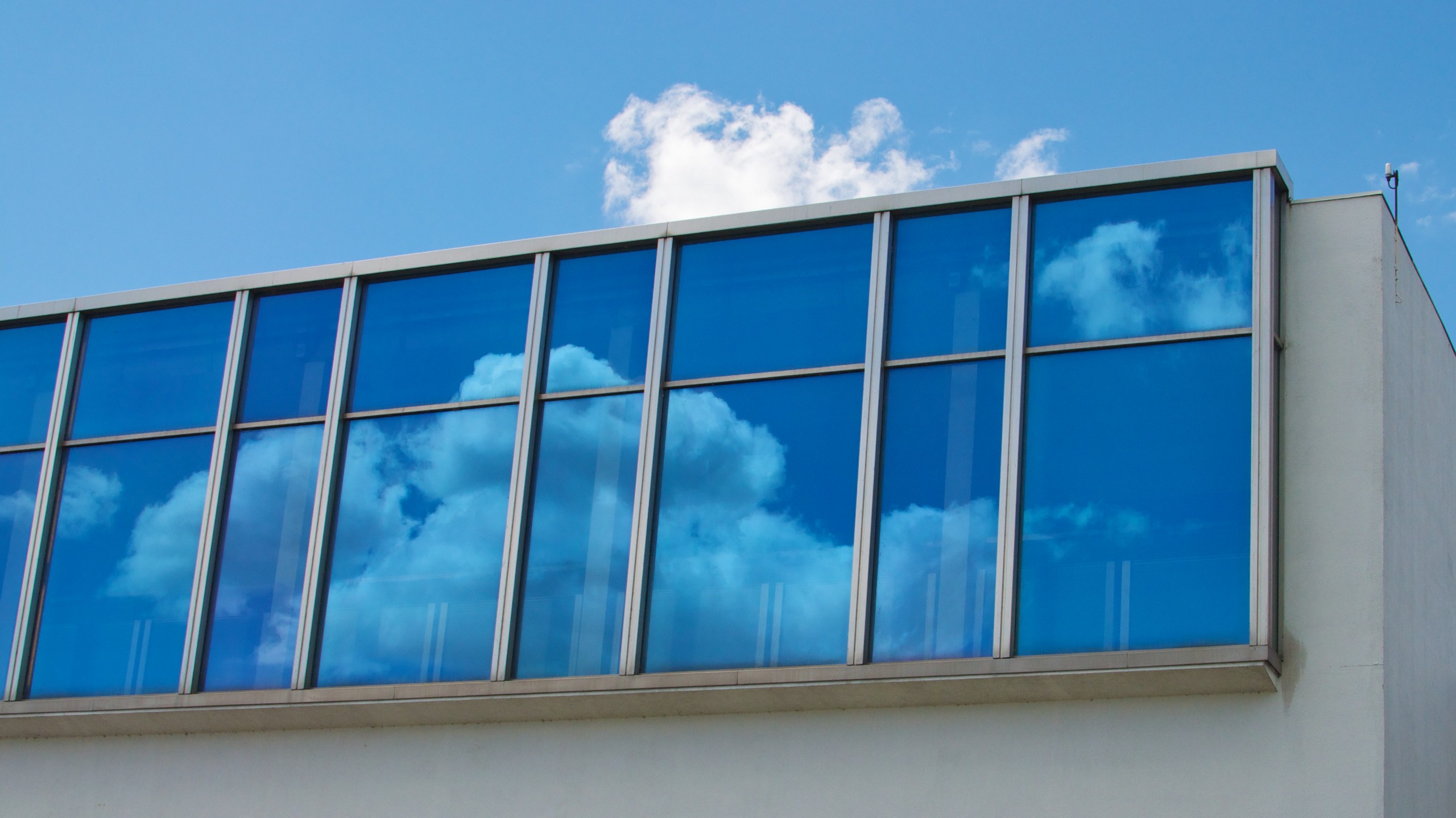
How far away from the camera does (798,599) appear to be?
15102 mm

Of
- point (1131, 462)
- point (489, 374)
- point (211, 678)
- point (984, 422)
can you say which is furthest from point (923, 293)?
point (211, 678)

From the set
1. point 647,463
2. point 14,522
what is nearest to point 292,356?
point 14,522

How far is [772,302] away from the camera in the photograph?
52.9ft

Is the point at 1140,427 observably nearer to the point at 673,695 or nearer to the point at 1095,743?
the point at 1095,743

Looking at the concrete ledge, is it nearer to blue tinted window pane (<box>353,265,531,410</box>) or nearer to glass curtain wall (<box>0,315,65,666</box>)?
glass curtain wall (<box>0,315,65,666</box>)

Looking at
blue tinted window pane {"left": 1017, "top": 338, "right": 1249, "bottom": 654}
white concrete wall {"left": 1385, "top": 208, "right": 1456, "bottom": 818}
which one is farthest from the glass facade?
white concrete wall {"left": 1385, "top": 208, "right": 1456, "bottom": 818}

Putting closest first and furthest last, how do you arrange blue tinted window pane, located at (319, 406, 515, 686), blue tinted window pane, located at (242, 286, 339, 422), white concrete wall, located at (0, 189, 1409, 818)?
white concrete wall, located at (0, 189, 1409, 818)
blue tinted window pane, located at (319, 406, 515, 686)
blue tinted window pane, located at (242, 286, 339, 422)

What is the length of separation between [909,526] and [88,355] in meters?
10.0

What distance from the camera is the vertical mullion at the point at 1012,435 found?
1422 centimetres

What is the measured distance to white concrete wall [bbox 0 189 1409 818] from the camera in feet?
44.1

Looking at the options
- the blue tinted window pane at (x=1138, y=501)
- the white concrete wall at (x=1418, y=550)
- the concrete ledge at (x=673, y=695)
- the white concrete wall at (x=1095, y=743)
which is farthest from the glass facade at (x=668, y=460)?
the white concrete wall at (x=1418, y=550)

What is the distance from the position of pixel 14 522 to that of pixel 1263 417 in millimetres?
13466

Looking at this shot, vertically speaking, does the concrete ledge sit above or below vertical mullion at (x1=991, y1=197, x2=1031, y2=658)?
below

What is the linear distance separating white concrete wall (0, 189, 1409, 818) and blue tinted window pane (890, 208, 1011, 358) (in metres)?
2.57
